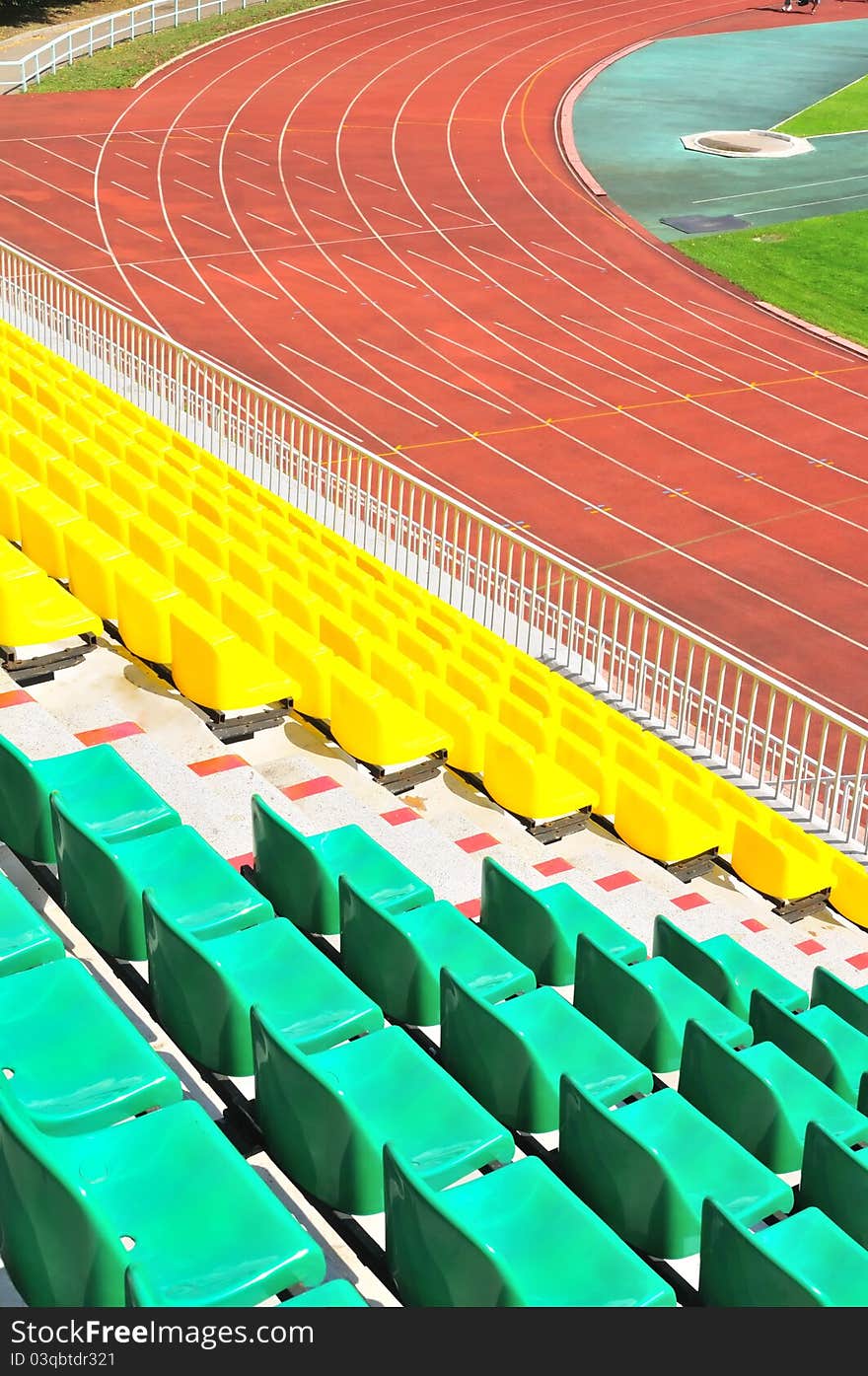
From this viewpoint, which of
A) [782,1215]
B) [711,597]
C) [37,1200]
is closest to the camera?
[37,1200]

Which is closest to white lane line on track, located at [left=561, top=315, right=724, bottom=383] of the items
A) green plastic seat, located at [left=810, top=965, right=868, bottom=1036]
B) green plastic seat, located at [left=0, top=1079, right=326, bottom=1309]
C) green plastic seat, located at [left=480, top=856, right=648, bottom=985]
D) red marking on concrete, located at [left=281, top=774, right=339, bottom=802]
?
red marking on concrete, located at [left=281, top=774, right=339, bottom=802]

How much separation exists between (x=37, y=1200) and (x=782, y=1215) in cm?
248

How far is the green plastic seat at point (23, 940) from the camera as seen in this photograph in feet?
16.7

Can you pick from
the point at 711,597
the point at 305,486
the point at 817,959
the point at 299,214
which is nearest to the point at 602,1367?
the point at 817,959

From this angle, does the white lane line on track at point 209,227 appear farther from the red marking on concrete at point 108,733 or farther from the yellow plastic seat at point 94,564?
the red marking on concrete at point 108,733

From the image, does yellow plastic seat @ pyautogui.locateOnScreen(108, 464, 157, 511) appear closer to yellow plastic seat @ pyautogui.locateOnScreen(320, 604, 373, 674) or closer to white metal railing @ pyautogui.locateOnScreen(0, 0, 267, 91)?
yellow plastic seat @ pyautogui.locateOnScreen(320, 604, 373, 674)

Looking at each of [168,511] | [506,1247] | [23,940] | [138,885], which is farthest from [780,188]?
[506,1247]

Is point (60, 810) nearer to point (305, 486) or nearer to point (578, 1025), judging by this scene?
point (578, 1025)

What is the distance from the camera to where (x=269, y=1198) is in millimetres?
4316

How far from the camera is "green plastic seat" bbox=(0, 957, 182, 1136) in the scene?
15.1 ft

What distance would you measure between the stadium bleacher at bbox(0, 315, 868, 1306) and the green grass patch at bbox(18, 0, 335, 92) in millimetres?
29898

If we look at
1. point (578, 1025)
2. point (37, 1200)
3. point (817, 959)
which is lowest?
point (817, 959)

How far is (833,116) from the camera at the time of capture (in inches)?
1451

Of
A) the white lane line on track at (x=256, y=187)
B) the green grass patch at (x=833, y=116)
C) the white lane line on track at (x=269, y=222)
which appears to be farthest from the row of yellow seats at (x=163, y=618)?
the green grass patch at (x=833, y=116)
